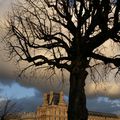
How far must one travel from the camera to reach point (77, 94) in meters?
23.0

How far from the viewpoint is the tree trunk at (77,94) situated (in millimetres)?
22609

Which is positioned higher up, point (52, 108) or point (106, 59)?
point (52, 108)

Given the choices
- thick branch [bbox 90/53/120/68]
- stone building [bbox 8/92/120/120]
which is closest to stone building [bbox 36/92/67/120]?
stone building [bbox 8/92/120/120]

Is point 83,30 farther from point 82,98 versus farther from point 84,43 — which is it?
point 82,98

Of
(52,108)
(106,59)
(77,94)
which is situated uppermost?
(52,108)

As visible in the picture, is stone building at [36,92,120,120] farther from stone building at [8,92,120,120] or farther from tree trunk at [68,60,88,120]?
tree trunk at [68,60,88,120]

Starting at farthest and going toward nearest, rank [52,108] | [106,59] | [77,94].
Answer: [52,108] < [106,59] < [77,94]

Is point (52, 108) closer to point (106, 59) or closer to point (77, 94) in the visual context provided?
point (106, 59)

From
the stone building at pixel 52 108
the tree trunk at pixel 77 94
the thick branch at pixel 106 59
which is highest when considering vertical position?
the stone building at pixel 52 108

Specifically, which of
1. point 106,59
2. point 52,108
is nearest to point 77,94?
point 106,59

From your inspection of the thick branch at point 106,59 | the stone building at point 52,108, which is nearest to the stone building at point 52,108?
the stone building at point 52,108

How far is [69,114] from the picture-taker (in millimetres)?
22766

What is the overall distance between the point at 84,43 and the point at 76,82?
2.12 meters

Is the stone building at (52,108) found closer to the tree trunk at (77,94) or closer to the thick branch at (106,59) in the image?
the thick branch at (106,59)
